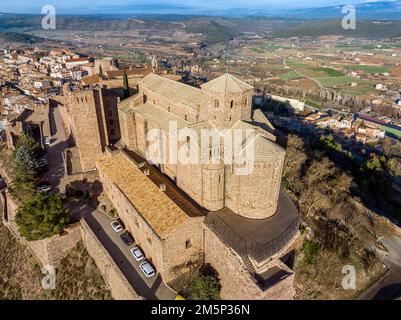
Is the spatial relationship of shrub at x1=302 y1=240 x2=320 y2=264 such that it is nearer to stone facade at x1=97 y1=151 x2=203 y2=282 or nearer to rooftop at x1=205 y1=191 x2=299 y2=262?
rooftop at x1=205 y1=191 x2=299 y2=262

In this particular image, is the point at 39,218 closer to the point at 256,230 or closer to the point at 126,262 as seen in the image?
the point at 126,262

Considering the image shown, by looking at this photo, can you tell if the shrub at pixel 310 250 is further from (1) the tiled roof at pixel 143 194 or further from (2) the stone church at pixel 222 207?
(1) the tiled roof at pixel 143 194

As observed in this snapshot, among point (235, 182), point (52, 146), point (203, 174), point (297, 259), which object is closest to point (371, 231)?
point (297, 259)

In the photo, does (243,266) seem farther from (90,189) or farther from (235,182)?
(90,189)

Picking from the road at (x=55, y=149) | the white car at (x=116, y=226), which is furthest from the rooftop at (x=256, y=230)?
the road at (x=55, y=149)

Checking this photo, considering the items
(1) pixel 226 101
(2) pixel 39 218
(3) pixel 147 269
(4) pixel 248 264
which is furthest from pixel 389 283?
(2) pixel 39 218

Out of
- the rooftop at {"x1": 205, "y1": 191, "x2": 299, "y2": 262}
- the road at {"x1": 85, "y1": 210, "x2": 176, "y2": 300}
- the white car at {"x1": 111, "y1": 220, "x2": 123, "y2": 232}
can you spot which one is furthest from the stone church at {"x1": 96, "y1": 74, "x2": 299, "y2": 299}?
the road at {"x1": 85, "y1": 210, "x2": 176, "y2": 300}

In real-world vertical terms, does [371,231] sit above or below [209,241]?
below
